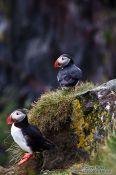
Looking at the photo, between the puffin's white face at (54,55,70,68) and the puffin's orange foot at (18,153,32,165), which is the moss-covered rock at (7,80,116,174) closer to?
the puffin's orange foot at (18,153,32,165)

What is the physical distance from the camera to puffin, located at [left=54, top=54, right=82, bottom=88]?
11.2m

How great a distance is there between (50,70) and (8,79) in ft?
6.24

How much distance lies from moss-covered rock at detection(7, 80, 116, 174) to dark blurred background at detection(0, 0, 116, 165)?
1701 centimetres

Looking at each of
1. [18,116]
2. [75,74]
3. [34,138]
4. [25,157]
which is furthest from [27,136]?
[75,74]

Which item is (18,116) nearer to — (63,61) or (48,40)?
(63,61)

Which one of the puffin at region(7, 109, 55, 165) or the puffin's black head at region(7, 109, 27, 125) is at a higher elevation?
the puffin's black head at region(7, 109, 27, 125)

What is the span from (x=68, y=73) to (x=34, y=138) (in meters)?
1.52

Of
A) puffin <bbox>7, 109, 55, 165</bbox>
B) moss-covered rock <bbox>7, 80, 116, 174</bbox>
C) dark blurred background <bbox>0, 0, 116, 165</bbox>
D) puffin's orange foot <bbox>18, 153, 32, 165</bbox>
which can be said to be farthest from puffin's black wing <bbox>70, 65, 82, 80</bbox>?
dark blurred background <bbox>0, 0, 116, 165</bbox>

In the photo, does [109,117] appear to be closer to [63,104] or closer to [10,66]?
[63,104]

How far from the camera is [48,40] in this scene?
30234 millimetres

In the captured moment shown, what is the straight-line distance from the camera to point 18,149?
1118cm

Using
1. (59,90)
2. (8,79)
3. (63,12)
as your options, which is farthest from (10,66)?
(59,90)

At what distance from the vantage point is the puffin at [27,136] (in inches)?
400

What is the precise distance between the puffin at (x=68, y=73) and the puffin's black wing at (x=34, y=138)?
122cm
